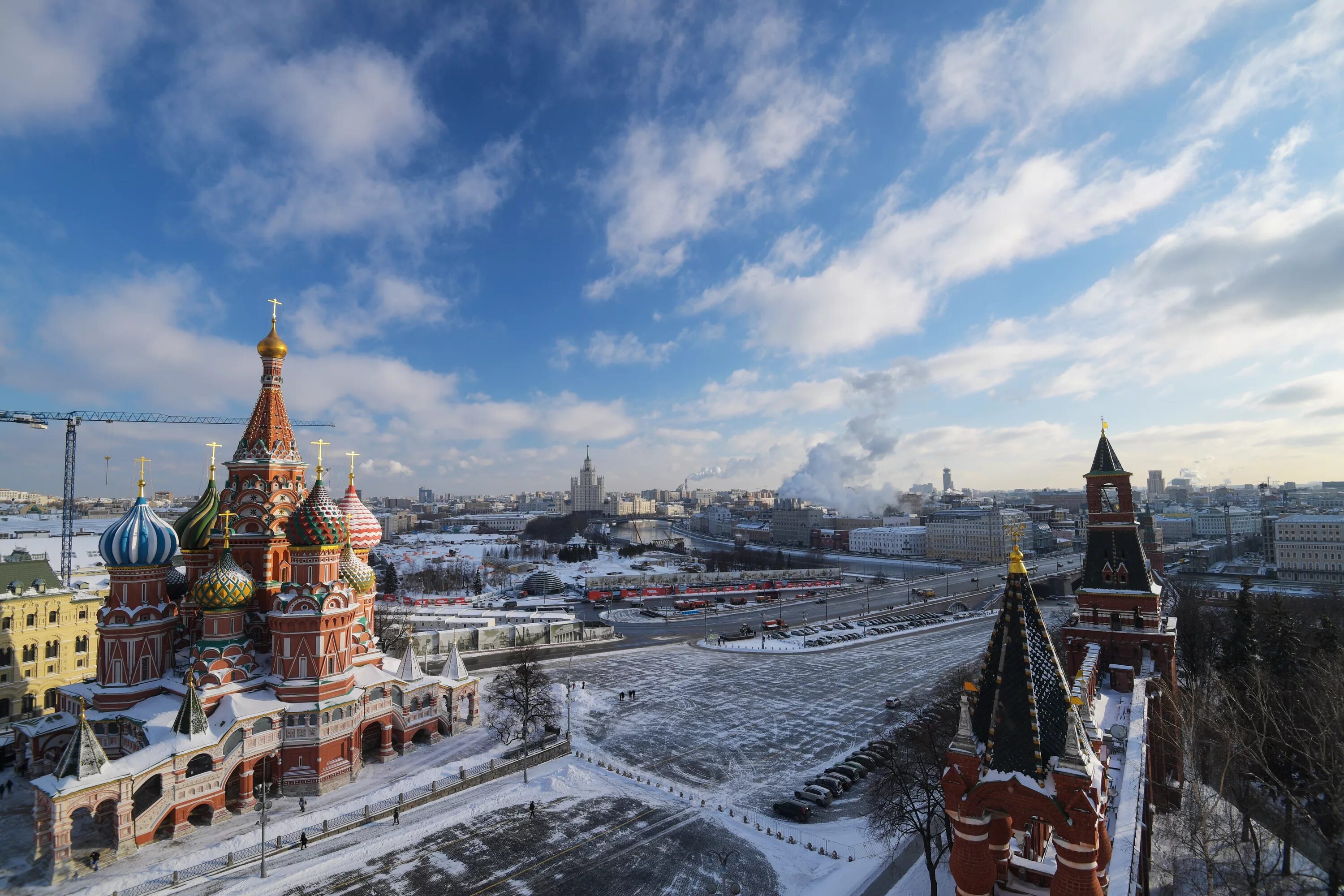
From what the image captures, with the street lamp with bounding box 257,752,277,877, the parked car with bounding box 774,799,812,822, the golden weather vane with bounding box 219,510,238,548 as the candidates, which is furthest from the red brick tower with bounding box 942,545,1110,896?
the golden weather vane with bounding box 219,510,238,548

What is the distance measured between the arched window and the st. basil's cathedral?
0.19ft

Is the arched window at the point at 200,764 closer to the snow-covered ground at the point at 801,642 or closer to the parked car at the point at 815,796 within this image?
the parked car at the point at 815,796

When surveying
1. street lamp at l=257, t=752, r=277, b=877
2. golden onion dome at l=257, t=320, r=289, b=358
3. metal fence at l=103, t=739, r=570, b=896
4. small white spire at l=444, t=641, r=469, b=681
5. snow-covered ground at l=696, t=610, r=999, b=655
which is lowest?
snow-covered ground at l=696, t=610, r=999, b=655

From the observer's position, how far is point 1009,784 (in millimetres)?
9500

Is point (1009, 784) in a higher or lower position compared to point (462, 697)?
higher

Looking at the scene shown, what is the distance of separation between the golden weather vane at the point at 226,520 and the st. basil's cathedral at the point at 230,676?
7 cm

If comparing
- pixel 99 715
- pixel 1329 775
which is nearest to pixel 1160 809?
pixel 1329 775

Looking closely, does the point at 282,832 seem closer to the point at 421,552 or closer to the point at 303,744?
the point at 303,744

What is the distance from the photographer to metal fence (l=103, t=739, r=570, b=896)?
18750 mm

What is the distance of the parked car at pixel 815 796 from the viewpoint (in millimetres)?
24516

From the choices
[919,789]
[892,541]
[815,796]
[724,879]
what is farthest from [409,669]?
[892,541]

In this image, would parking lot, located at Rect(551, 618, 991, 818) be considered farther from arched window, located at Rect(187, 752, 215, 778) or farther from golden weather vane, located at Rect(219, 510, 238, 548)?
golden weather vane, located at Rect(219, 510, 238, 548)

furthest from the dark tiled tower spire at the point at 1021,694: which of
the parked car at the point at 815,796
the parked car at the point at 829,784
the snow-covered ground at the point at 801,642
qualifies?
the snow-covered ground at the point at 801,642

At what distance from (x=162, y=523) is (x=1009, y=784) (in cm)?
3085
